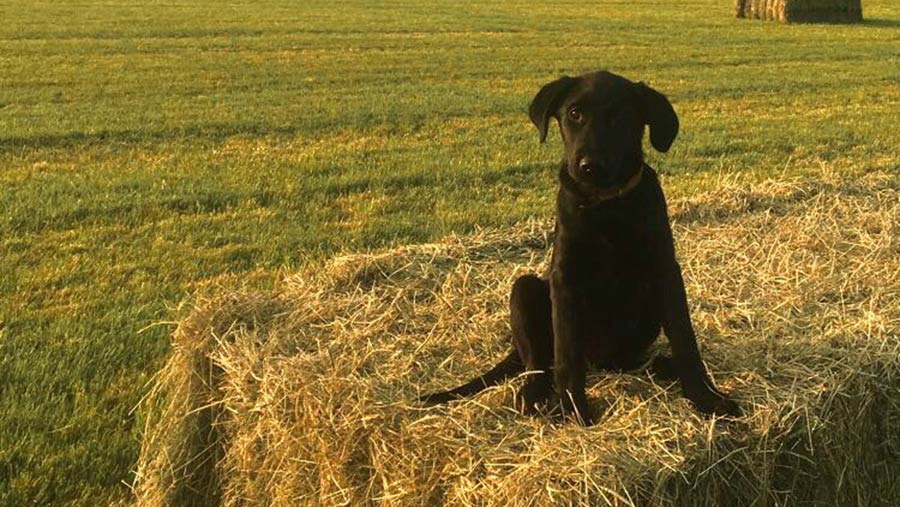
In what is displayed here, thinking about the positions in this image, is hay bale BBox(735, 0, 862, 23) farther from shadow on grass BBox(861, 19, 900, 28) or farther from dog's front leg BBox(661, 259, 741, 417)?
dog's front leg BBox(661, 259, 741, 417)

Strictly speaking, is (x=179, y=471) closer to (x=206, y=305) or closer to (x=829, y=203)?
(x=206, y=305)

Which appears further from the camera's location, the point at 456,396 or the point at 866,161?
the point at 866,161

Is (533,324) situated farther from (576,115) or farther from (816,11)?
(816,11)

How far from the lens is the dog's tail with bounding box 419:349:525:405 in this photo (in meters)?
3.20

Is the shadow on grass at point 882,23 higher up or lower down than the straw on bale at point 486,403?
lower down

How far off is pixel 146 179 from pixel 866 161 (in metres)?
7.03

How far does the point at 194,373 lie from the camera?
3.82 m

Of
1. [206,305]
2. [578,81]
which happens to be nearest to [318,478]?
[206,305]

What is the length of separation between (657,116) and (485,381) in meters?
1.08

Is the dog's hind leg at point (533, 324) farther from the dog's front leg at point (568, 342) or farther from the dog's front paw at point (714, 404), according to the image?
the dog's front paw at point (714, 404)

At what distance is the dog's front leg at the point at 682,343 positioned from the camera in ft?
10.2

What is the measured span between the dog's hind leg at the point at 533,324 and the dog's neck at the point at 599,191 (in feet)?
1.43

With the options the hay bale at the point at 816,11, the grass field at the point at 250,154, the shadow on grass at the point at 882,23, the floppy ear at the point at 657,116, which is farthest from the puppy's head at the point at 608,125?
the hay bale at the point at 816,11

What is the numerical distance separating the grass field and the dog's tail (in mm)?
1597
